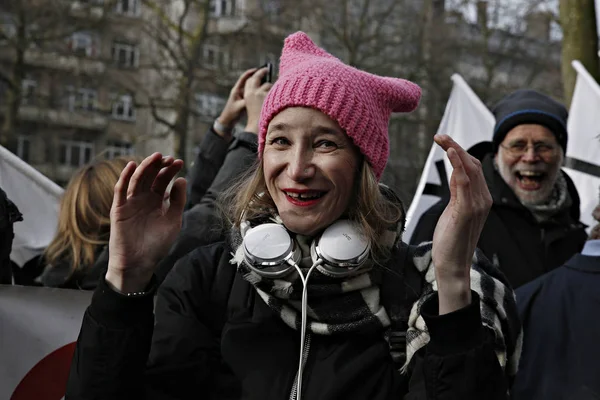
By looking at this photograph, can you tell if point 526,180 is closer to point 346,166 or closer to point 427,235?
point 427,235

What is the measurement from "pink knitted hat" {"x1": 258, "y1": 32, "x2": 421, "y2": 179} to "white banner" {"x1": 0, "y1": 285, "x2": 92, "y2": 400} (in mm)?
991

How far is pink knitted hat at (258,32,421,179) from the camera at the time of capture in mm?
2344

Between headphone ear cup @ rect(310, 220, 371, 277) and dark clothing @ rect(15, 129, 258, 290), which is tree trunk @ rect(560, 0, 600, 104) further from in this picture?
headphone ear cup @ rect(310, 220, 371, 277)

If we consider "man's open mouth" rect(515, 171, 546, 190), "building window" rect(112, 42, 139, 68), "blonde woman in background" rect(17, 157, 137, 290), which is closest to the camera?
"blonde woman in background" rect(17, 157, 137, 290)

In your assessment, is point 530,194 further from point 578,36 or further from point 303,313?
point 578,36

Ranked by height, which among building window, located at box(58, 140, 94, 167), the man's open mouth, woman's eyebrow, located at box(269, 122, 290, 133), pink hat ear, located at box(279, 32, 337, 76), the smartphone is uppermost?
pink hat ear, located at box(279, 32, 337, 76)

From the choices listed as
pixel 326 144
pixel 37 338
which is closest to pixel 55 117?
pixel 37 338

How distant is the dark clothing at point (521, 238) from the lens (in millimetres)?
3953

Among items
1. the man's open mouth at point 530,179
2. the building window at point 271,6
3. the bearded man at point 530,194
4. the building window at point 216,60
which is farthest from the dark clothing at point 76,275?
the building window at point 271,6

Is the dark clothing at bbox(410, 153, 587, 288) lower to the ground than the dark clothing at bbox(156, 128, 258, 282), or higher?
lower

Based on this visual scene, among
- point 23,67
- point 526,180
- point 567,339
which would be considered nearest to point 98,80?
point 23,67

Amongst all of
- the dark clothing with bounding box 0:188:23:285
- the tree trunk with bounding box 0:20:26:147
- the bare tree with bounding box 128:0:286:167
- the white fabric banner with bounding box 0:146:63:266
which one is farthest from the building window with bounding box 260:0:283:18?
the dark clothing with bounding box 0:188:23:285

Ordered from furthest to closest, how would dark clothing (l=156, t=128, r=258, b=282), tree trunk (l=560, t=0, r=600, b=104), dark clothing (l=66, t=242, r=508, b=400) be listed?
tree trunk (l=560, t=0, r=600, b=104)
dark clothing (l=156, t=128, r=258, b=282)
dark clothing (l=66, t=242, r=508, b=400)

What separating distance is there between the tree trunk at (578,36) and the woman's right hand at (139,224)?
21.4ft
